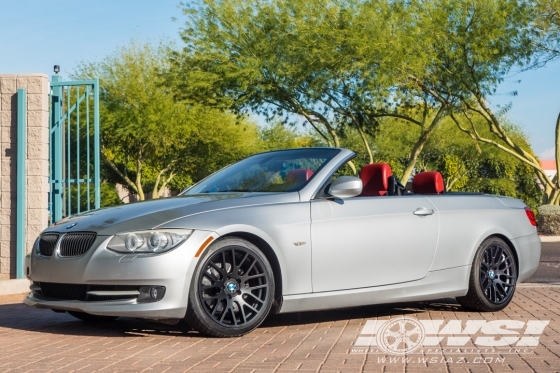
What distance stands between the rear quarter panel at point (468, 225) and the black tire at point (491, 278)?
0.10 metres

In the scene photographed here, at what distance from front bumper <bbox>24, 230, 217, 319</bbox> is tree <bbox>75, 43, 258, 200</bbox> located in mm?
37206

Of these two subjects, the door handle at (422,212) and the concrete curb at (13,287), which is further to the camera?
the concrete curb at (13,287)

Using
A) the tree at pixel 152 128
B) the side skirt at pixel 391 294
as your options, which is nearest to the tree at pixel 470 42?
the tree at pixel 152 128

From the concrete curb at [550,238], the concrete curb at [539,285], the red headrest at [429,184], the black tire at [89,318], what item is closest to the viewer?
the black tire at [89,318]

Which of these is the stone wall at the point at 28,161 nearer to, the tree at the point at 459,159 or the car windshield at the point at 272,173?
the car windshield at the point at 272,173

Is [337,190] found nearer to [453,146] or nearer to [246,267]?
[246,267]

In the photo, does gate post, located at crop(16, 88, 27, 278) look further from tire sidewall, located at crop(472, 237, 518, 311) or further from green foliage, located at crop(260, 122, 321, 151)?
green foliage, located at crop(260, 122, 321, 151)

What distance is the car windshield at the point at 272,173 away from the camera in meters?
7.93

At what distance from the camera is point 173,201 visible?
24.9ft

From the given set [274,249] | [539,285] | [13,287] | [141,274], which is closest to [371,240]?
[274,249]

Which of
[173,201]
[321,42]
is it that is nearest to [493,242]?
[173,201]

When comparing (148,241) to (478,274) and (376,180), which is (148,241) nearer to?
(376,180)

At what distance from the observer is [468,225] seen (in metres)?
8.70

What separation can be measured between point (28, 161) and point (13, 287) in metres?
2.19
